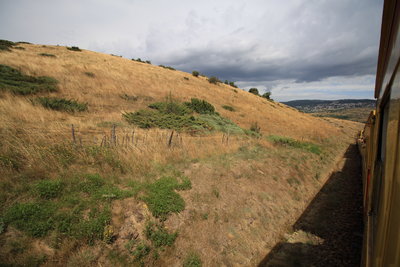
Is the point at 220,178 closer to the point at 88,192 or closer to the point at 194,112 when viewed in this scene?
the point at 88,192

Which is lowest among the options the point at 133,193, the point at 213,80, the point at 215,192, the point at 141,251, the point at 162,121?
the point at 141,251

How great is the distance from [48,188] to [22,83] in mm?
13030

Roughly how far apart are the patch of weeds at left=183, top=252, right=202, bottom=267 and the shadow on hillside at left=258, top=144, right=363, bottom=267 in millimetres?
1705

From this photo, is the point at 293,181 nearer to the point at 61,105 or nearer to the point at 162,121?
the point at 162,121

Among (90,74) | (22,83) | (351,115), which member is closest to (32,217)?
(22,83)

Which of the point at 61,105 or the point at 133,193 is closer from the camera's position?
the point at 133,193

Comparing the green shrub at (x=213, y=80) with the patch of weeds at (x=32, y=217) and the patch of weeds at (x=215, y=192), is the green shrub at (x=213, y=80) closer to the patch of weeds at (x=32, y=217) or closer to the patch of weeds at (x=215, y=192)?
the patch of weeds at (x=215, y=192)

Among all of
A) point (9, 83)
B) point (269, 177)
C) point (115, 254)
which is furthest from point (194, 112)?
point (115, 254)

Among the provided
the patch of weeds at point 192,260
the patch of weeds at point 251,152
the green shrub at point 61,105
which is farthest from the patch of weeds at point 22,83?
the patch of weeds at point 192,260

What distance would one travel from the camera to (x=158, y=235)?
478cm

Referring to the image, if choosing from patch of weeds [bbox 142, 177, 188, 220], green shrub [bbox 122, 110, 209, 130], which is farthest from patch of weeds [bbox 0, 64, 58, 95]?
patch of weeds [bbox 142, 177, 188, 220]

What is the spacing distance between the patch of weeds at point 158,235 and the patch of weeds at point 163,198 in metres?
0.30

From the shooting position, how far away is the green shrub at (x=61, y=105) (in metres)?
11.4

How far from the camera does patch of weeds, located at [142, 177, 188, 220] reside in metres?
5.29
